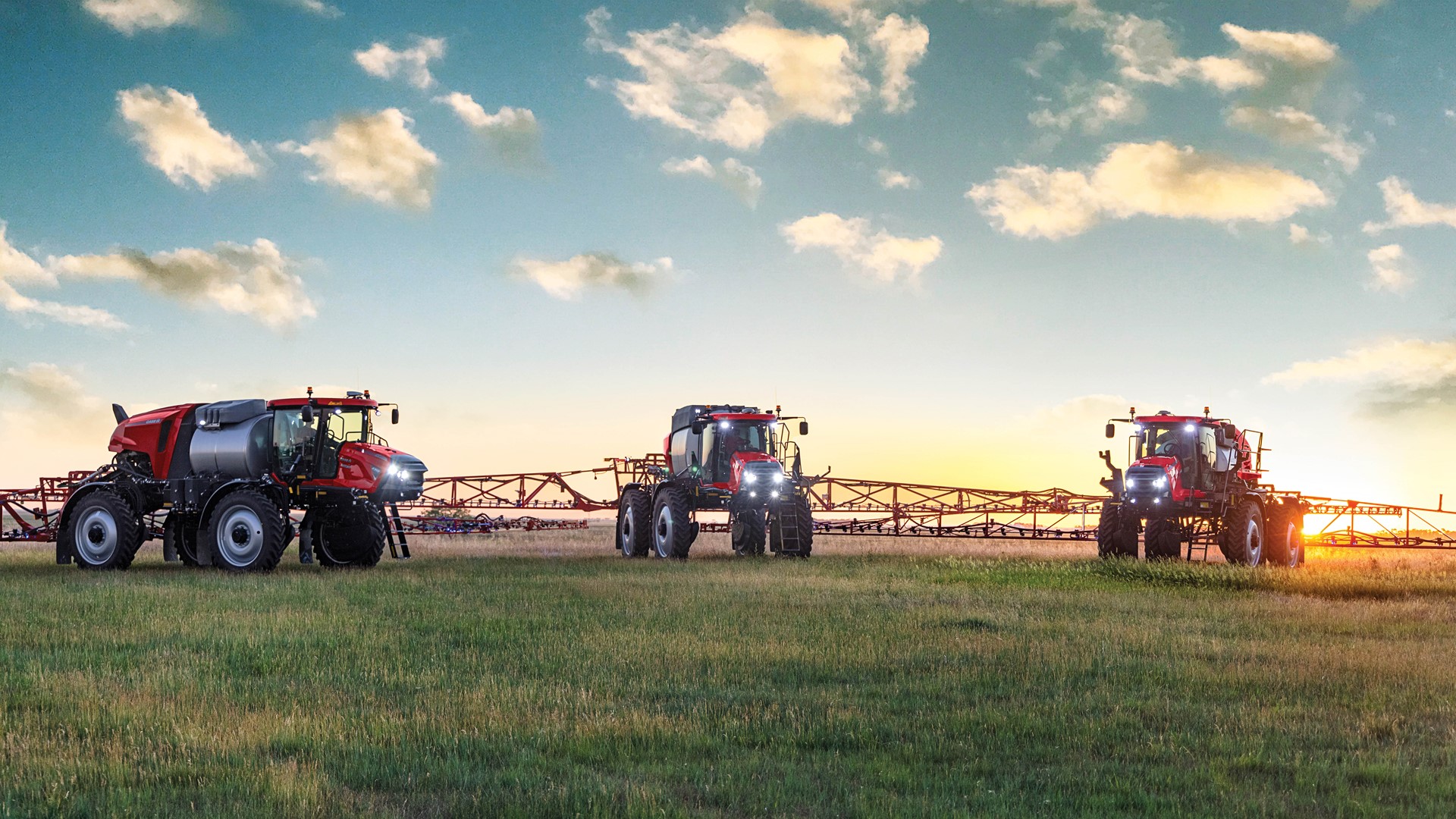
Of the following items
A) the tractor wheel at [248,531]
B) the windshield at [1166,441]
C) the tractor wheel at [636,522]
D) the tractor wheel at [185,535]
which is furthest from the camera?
the tractor wheel at [636,522]

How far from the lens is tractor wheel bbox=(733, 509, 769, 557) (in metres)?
30.6

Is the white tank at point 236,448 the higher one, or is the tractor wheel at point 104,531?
the white tank at point 236,448

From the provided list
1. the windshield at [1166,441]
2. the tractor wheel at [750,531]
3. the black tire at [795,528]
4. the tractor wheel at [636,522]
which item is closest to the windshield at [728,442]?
the tractor wheel at [750,531]

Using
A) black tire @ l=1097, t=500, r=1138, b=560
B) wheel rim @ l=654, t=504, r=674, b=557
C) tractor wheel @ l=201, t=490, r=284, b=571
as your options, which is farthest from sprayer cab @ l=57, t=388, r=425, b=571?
black tire @ l=1097, t=500, r=1138, b=560

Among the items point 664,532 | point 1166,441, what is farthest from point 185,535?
point 1166,441

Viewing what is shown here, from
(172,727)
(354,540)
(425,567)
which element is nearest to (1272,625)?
(172,727)

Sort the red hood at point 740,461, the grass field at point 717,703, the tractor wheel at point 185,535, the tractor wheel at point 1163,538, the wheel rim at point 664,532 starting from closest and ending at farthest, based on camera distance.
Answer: the grass field at point 717,703 < the tractor wheel at point 185,535 < the tractor wheel at point 1163,538 < the red hood at point 740,461 < the wheel rim at point 664,532

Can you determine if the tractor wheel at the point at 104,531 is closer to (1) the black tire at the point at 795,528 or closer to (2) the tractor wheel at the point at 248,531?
(2) the tractor wheel at the point at 248,531

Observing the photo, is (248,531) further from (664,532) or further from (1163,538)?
(1163,538)

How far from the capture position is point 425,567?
88.6ft

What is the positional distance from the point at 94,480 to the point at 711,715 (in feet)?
77.4

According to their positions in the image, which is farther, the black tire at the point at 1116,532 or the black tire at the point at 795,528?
the black tire at the point at 1116,532

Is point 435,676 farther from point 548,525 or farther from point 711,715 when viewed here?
point 548,525

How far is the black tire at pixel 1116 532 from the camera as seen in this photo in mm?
30453
